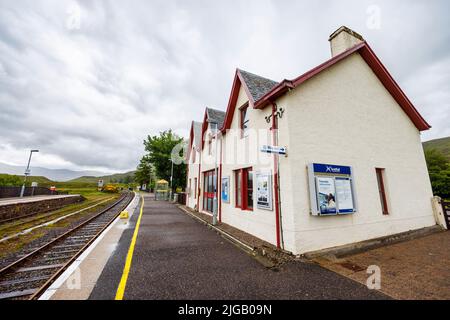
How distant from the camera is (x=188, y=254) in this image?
541cm

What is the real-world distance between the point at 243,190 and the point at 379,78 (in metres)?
8.63

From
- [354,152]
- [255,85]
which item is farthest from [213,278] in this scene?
[255,85]

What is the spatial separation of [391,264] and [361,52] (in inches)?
340

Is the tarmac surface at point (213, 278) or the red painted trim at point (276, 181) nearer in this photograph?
the tarmac surface at point (213, 278)

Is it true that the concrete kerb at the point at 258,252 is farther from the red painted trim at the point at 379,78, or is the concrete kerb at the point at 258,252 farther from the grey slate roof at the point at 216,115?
the grey slate roof at the point at 216,115

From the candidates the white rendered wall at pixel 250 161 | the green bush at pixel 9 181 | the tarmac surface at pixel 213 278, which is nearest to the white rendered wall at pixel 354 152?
the white rendered wall at pixel 250 161

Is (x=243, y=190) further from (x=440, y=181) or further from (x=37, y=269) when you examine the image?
(x=440, y=181)

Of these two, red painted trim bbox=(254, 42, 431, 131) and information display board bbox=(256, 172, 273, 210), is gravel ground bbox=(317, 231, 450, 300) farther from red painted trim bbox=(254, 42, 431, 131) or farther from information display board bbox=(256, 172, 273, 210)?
red painted trim bbox=(254, 42, 431, 131)

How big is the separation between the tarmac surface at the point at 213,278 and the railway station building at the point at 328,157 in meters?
1.35

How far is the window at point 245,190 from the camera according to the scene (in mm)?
8062

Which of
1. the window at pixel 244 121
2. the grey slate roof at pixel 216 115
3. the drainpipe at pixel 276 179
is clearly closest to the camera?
the drainpipe at pixel 276 179

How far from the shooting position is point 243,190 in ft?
27.5

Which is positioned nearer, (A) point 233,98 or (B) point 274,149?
(B) point 274,149
